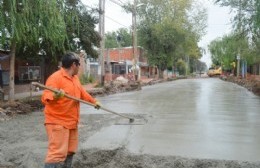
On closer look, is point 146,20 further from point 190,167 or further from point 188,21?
point 190,167

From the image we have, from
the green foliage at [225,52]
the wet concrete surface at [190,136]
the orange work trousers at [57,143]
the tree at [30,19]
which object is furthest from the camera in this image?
the green foliage at [225,52]

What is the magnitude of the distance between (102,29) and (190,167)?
77.3 ft

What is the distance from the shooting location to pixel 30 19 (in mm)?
13492

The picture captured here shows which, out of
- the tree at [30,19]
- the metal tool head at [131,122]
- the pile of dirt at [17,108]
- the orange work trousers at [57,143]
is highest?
the tree at [30,19]

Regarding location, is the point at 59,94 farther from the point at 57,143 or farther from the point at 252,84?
the point at 252,84

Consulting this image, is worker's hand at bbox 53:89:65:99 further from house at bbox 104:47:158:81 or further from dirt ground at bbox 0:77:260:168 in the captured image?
house at bbox 104:47:158:81

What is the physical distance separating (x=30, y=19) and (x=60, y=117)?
27.7 ft

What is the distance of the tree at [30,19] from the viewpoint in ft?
41.2

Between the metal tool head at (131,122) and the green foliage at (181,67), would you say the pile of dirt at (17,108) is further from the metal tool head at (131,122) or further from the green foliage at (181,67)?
the green foliage at (181,67)

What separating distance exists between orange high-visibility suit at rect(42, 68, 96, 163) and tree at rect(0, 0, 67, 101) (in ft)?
23.1

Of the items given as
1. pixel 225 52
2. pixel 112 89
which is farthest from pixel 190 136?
pixel 225 52

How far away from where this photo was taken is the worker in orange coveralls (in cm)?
553

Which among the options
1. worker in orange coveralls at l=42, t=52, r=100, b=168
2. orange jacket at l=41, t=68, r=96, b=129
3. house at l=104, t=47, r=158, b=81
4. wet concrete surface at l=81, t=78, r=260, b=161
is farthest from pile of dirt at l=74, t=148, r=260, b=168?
house at l=104, t=47, r=158, b=81

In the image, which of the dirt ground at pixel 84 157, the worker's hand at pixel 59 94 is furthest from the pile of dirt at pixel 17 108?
the worker's hand at pixel 59 94
